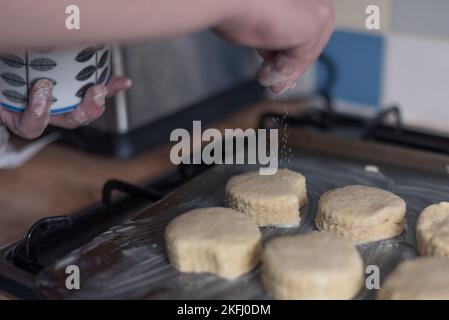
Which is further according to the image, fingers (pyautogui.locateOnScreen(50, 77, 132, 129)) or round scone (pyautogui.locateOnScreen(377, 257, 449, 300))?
fingers (pyautogui.locateOnScreen(50, 77, 132, 129))

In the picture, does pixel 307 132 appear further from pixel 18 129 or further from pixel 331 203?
pixel 18 129

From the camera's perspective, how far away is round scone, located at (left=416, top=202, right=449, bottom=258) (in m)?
0.73

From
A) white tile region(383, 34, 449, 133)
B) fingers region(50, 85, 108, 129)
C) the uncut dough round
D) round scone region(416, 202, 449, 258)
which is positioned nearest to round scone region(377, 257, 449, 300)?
round scone region(416, 202, 449, 258)

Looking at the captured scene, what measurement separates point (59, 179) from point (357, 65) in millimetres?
607

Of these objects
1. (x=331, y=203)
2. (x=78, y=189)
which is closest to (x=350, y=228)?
(x=331, y=203)

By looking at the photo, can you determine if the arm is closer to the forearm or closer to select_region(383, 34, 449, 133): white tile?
the forearm

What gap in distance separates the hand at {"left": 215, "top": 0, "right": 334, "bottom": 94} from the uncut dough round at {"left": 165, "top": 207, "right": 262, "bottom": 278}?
0.58 ft

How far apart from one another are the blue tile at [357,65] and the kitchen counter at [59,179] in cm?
40

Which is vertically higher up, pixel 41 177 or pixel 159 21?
pixel 159 21

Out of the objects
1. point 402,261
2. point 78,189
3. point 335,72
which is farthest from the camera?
point 335,72

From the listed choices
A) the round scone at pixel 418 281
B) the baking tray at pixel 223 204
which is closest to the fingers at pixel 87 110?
the baking tray at pixel 223 204

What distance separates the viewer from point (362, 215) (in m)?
0.79

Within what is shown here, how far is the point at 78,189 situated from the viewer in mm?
1074

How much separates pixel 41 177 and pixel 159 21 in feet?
1.85
